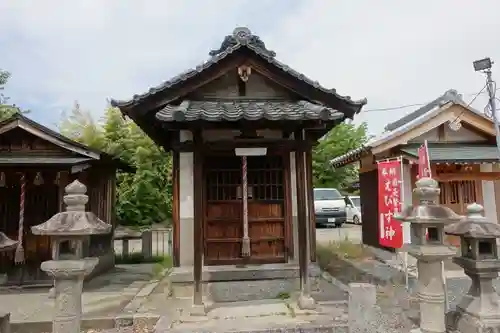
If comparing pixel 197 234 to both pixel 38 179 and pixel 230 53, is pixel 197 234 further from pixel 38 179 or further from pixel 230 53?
pixel 38 179

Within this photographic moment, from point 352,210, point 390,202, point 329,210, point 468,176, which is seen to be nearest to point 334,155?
point 352,210

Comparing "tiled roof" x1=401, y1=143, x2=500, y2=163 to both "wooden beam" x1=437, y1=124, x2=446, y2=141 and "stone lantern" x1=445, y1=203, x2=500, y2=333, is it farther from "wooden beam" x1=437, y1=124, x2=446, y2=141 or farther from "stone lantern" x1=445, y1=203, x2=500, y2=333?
"stone lantern" x1=445, y1=203, x2=500, y2=333

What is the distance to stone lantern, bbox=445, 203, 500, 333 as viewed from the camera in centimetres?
541

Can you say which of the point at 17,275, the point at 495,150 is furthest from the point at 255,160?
the point at 495,150

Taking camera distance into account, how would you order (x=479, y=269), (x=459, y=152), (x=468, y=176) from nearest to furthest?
(x=479, y=269) < (x=459, y=152) < (x=468, y=176)

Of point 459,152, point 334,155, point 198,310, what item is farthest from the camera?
point 334,155

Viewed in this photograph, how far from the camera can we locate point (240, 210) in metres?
8.84

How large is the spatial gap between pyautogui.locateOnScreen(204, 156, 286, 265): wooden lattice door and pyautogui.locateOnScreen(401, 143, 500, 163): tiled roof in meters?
Answer: 5.56

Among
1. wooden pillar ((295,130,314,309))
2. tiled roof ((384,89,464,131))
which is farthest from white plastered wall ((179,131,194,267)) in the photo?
tiled roof ((384,89,464,131))

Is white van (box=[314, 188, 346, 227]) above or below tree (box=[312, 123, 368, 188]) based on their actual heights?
below

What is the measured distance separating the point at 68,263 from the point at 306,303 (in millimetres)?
4390

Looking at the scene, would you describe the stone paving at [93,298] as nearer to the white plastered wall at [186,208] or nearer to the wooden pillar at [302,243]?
the white plastered wall at [186,208]

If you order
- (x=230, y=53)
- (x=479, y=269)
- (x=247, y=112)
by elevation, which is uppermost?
(x=230, y=53)

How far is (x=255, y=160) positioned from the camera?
903cm
